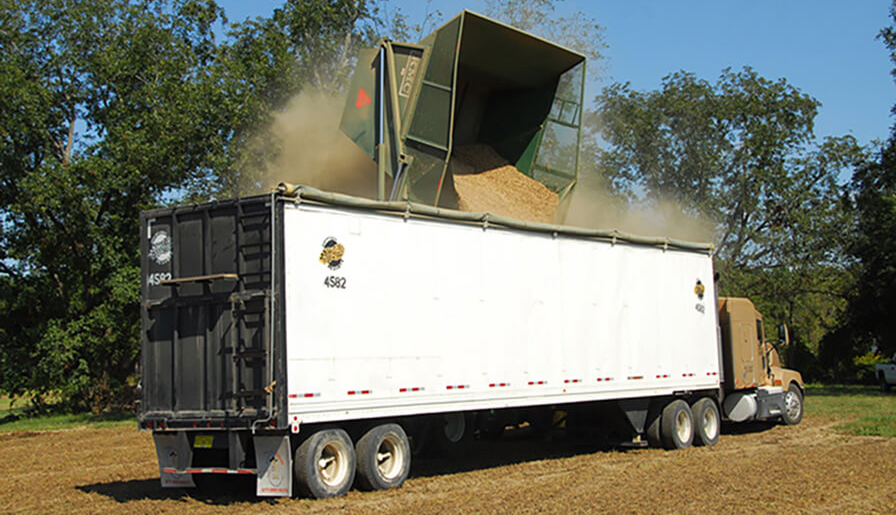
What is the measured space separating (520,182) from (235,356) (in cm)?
639

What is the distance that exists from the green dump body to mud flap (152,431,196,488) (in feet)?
14.7

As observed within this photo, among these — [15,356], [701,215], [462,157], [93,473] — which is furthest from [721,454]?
[701,215]

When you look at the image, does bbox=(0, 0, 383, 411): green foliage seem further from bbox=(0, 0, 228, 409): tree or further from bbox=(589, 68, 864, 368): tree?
bbox=(589, 68, 864, 368): tree

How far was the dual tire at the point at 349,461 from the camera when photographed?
Result: 27.7ft

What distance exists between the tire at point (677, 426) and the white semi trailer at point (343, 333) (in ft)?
6.33

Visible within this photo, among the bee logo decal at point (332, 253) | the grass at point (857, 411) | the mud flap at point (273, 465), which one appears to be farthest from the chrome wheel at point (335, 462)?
the grass at point (857, 411)

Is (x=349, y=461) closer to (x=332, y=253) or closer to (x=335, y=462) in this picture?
(x=335, y=462)

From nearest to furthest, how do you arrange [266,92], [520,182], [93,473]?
1. [93,473]
2. [520,182]
3. [266,92]

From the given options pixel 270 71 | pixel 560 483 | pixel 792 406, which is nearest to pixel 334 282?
pixel 560 483

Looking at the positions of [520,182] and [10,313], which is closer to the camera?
[520,182]

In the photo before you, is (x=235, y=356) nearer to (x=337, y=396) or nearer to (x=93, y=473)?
(x=337, y=396)

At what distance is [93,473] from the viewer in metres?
11.9

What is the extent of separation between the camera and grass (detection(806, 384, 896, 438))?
15.1 m

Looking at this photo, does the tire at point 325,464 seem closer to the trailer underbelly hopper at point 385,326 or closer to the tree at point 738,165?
the trailer underbelly hopper at point 385,326
